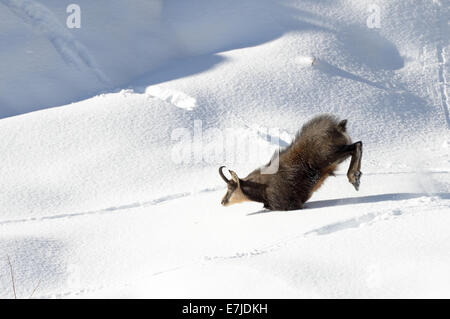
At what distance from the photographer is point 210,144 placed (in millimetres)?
5035

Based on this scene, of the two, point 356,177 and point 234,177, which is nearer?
point 356,177

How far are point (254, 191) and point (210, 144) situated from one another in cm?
108

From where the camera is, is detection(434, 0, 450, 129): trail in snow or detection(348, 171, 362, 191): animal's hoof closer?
detection(348, 171, 362, 191): animal's hoof

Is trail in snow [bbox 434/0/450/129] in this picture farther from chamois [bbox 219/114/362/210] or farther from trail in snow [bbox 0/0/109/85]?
trail in snow [bbox 0/0/109/85]

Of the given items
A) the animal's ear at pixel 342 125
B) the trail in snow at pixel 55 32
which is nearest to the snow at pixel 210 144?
the trail in snow at pixel 55 32

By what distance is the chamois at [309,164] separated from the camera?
150 inches

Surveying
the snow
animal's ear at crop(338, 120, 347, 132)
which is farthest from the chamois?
the snow

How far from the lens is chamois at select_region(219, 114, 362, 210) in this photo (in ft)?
12.5

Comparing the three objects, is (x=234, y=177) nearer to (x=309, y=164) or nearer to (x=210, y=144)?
(x=309, y=164)

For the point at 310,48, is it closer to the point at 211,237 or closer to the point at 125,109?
→ the point at 125,109

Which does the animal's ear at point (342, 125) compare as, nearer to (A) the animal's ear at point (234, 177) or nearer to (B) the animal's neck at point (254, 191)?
(B) the animal's neck at point (254, 191)

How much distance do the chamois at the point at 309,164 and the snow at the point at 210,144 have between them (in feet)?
0.44

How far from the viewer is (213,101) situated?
5422mm

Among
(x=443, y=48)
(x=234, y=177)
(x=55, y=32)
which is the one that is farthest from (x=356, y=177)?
(x=55, y=32)
